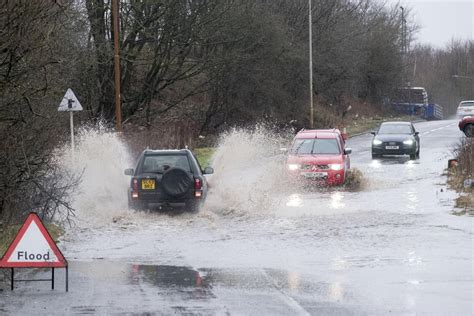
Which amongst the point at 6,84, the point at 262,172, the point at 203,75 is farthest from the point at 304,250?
the point at 203,75

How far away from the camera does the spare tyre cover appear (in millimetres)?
19156

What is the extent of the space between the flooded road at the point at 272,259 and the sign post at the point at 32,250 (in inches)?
13.9

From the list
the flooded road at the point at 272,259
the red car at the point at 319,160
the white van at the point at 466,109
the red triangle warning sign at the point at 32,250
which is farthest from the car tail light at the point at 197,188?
the white van at the point at 466,109

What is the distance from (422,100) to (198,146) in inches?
1881

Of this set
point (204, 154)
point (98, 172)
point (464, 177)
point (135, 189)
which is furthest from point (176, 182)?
point (204, 154)

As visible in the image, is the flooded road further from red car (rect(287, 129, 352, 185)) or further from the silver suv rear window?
red car (rect(287, 129, 352, 185))

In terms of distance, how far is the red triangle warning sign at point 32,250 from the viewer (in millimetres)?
10789

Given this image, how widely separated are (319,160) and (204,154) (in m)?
12.6

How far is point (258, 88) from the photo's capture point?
50438mm

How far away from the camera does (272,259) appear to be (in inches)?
541

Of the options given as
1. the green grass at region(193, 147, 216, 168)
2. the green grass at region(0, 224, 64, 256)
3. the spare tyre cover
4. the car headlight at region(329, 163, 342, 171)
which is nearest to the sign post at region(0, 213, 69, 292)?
the green grass at region(0, 224, 64, 256)

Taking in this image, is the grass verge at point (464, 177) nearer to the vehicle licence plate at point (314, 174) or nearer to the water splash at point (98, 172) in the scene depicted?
the vehicle licence plate at point (314, 174)

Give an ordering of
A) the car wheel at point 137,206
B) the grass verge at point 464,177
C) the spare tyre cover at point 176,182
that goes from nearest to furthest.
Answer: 1. the spare tyre cover at point 176,182
2. the car wheel at point 137,206
3. the grass verge at point 464,177

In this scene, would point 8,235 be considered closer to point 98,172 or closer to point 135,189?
point 135,189
